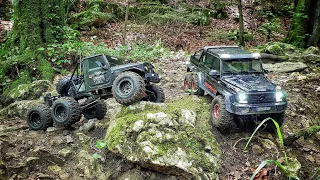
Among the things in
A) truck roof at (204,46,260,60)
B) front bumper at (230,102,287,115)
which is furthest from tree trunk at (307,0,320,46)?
front bumper at (230,102,287,115)

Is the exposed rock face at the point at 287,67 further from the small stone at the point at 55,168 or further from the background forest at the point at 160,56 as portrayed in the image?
the small stone at the point at 55,168

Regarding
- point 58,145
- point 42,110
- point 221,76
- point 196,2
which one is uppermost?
point 196,2

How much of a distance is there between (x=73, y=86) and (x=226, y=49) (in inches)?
172

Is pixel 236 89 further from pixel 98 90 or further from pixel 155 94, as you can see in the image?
pixel 98 90

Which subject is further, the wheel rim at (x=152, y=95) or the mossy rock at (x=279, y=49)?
the mossy rock at (x=279, y=49)

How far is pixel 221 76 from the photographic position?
748 centimetres

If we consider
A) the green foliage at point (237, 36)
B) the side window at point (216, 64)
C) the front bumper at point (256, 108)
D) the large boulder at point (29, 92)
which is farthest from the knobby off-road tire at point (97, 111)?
the green foliage at point (237, 36)

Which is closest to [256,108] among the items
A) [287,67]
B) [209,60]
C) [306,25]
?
[209,60]

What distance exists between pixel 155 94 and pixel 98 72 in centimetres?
150

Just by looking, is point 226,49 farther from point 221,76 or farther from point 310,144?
point 310,144

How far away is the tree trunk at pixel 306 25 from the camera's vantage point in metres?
14.9

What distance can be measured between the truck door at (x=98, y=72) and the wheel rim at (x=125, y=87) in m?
0.68

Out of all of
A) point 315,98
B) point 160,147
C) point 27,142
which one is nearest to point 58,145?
point 27,142

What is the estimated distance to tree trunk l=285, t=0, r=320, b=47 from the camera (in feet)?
48.9
